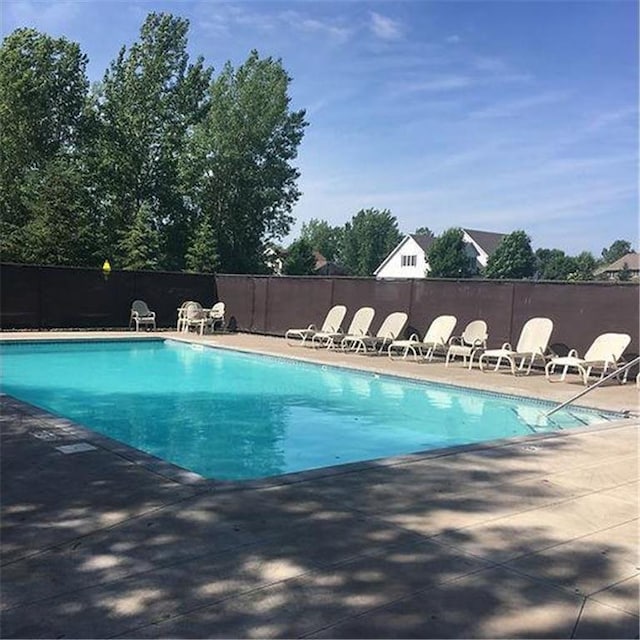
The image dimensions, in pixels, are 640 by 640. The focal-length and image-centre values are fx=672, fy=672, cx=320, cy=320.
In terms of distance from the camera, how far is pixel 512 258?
56156mm

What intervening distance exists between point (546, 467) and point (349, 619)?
288 cm

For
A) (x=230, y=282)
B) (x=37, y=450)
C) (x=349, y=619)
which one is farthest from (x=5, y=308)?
(x=349, y=619)

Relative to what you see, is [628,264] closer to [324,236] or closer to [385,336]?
Answer: [324,236]

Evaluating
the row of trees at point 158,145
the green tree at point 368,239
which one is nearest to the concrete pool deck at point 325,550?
the row of trees at point 158,145

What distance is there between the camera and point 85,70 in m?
→ 30.6

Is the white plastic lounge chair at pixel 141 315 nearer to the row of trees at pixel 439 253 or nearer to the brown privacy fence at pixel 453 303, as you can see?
the brown privacy fence at pixel 453 303

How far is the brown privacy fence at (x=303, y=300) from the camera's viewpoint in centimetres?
1125

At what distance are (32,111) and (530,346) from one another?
25.6 m

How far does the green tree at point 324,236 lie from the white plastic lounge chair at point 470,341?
275 ft

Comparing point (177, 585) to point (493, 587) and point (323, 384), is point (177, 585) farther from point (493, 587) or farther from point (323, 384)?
point (323, 384)

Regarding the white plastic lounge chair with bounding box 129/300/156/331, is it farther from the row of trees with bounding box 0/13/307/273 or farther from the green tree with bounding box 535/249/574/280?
the green tree with bounding box 535/249/574/280

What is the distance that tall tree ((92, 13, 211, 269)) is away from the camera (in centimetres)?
3138

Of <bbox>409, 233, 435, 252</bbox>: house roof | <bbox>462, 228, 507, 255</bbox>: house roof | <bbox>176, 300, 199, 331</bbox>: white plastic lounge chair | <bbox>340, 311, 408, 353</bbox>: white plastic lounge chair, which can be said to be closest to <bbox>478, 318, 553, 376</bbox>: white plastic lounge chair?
<bbox>340, 311, 408, 353</bbox>: white plastic lounge chair

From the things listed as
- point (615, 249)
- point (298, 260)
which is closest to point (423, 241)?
point (298, 260)
